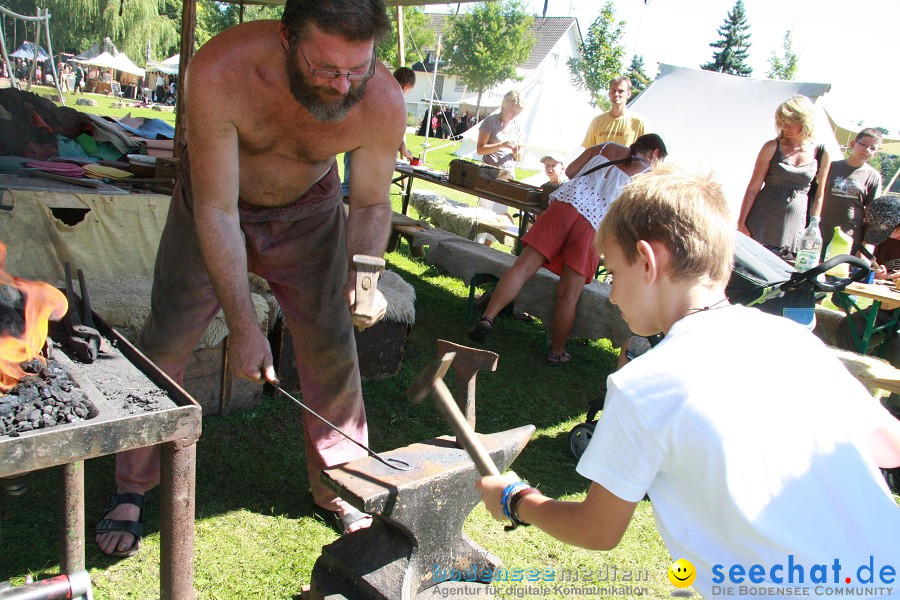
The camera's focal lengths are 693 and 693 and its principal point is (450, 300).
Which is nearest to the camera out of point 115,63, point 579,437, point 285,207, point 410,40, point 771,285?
point 285,207

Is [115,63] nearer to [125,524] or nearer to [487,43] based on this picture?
[487,43]

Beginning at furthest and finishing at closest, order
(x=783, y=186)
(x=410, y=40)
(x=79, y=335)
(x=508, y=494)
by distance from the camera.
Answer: (x=410, y=40), (x=783, y=186), (x=79, y=335), (x=508, y=494)

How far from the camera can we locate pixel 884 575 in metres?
1.20

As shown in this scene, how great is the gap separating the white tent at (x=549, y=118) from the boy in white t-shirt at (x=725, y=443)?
650 inches

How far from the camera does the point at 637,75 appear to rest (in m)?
47.0

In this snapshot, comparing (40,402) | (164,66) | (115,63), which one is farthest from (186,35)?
(164,66)

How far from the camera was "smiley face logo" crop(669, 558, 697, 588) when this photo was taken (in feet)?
A: 4.47

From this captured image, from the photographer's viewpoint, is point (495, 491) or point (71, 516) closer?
point (495, 491)

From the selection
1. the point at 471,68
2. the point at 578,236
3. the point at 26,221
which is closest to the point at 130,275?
the point at 26,221

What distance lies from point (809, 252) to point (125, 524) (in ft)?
11.8

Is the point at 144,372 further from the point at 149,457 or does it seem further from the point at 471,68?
the point at 471,68

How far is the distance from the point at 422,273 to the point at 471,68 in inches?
1319

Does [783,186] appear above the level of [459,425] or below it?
above

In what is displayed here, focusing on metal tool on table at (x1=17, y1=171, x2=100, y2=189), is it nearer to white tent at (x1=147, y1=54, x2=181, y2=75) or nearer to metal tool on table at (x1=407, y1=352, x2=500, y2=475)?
metal tool on table at (x1=407, y1=352, x2=500, y2=475)
